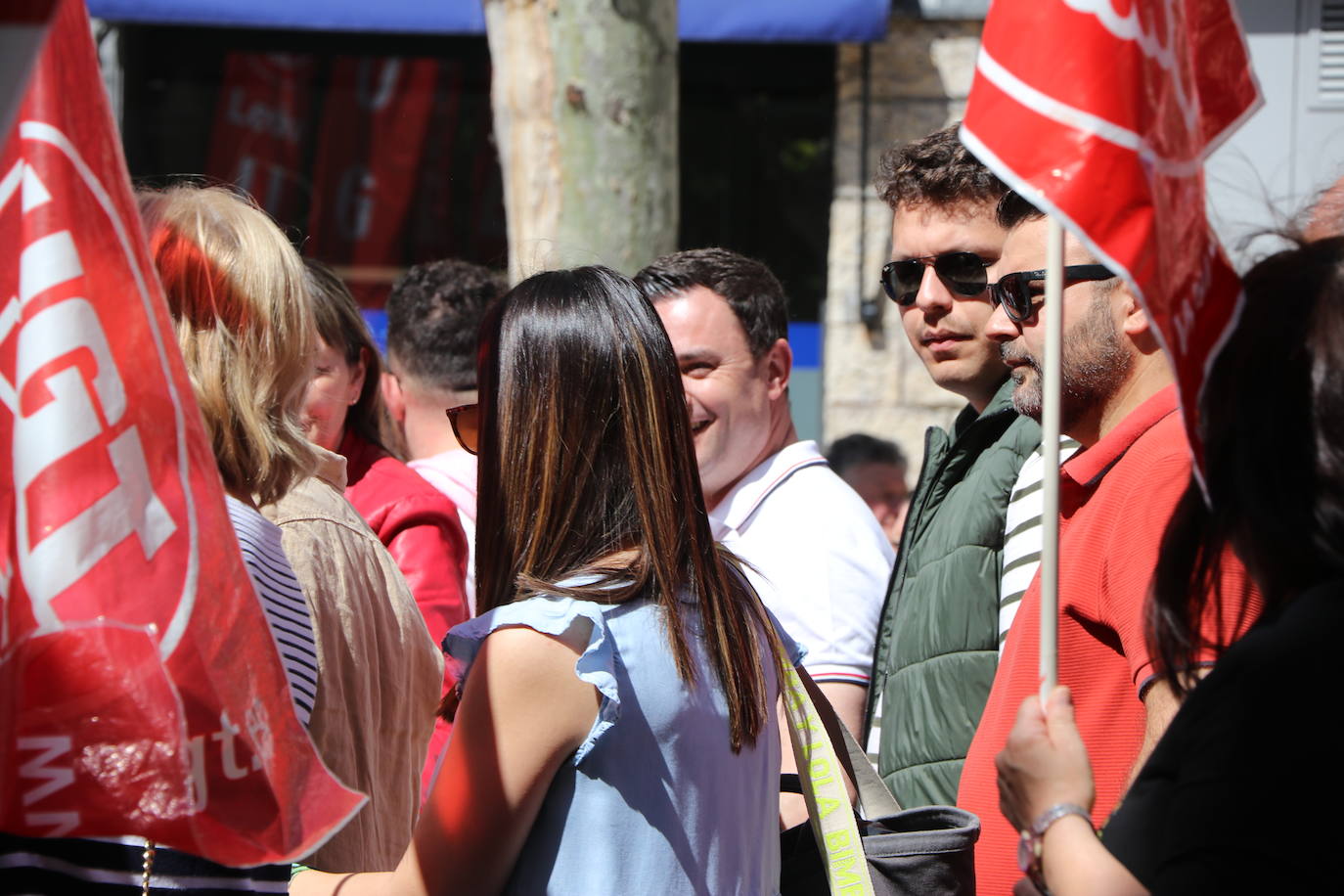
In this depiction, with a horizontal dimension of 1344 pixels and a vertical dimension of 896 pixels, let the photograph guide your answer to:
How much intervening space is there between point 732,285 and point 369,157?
4553mm

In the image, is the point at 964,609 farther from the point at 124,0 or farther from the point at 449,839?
the point at 124,0

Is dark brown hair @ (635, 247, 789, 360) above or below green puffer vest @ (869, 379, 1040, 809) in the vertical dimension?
above

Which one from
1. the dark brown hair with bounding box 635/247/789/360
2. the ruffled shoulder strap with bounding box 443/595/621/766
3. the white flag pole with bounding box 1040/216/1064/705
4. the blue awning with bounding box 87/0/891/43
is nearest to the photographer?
the white flag pole with bounding box 1040/216/1064/705

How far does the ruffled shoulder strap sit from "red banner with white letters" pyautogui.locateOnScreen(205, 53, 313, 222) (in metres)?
6.11

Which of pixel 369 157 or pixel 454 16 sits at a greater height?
pixel 454 16

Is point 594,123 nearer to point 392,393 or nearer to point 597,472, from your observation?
point 392,393

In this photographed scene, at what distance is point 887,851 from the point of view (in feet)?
6.64

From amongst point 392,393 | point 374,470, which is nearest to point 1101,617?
point 374,470

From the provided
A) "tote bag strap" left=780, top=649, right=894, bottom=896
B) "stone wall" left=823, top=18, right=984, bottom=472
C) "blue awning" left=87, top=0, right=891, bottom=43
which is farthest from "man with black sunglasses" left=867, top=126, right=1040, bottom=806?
"stone wall" left=823, top=18, right=984, bottom=472

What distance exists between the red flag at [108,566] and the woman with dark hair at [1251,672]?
77 cm

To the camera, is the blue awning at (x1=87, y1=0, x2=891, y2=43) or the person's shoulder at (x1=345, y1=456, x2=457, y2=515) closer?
the person's shoulder at (x1=345, y1=456, x2=457, y2=515)

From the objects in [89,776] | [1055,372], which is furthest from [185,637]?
[1055,372]

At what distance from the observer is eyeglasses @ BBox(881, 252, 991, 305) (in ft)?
10.2

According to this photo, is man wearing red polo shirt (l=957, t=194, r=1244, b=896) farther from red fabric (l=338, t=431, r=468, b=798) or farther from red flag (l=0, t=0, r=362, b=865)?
red fabric (l=338, t=431, r=468, b=798)
